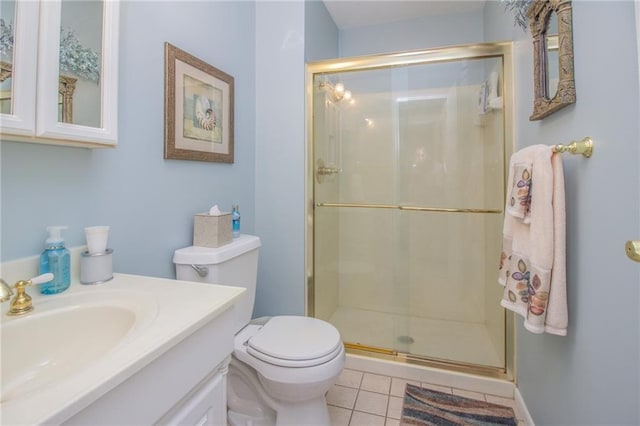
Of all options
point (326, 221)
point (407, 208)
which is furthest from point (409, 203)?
point (326, 221)

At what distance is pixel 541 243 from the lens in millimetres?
971

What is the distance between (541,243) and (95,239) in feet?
4.49

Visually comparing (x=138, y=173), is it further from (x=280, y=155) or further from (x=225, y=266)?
(x=280, y=155)

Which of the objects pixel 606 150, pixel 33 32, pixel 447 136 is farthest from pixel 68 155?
pixel 447 136

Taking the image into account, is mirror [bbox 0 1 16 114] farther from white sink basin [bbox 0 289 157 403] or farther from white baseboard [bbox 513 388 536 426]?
white baseboard [bbox 513 388 536 426]

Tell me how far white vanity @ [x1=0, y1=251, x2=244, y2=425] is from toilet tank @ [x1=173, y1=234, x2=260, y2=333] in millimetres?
330

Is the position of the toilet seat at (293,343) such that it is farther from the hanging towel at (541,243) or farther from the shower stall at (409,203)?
the hanging towel at (541,243)

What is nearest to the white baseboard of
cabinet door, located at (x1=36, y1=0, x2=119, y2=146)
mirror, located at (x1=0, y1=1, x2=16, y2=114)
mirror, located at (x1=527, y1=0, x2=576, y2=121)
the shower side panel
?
the shower side panel

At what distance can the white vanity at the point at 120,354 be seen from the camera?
1.53 ft

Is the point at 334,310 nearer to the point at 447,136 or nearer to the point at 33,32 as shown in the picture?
the point at 447,136

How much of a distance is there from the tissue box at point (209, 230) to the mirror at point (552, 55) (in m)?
1.33

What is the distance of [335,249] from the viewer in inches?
94.0

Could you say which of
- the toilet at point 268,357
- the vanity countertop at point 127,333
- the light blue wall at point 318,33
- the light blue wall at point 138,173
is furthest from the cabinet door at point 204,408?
the light blue wall at point 318,33

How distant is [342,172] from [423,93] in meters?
0.78
